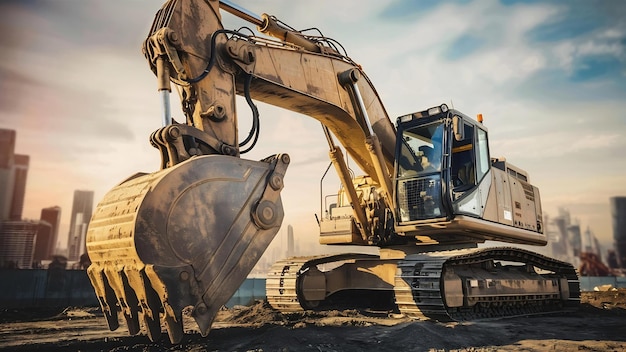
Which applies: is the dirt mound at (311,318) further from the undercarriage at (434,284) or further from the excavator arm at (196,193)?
the excavator arm at (196,193)

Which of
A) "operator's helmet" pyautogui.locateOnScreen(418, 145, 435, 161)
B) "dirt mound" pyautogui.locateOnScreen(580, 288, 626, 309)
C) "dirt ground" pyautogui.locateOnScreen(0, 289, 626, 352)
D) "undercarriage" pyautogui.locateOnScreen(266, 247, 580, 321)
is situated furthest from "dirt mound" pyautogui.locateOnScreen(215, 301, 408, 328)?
"dirt mound" pyautogui.locateOnScreen(580, 288, 626, 309)

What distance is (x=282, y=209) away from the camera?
195 inches

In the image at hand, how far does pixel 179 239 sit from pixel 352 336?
277cm

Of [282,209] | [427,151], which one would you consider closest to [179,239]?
[282,209]

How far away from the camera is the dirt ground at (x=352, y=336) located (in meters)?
5.32

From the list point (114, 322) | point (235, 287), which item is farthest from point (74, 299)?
point (235, 287)

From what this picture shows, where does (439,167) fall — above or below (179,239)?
above

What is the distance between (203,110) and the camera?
17.4 feet

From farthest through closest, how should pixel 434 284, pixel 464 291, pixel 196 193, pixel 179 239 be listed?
1. pixel 464 291
2. pixel 434 284
3. pixel 196 193
4. pixel 179 239

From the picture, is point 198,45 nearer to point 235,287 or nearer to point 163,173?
point 163,173

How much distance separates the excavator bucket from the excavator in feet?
0.04

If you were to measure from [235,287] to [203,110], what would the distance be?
2000 millimetres

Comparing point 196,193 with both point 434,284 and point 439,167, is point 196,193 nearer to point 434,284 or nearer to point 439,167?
point 434,284

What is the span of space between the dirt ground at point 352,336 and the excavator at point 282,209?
570mm
